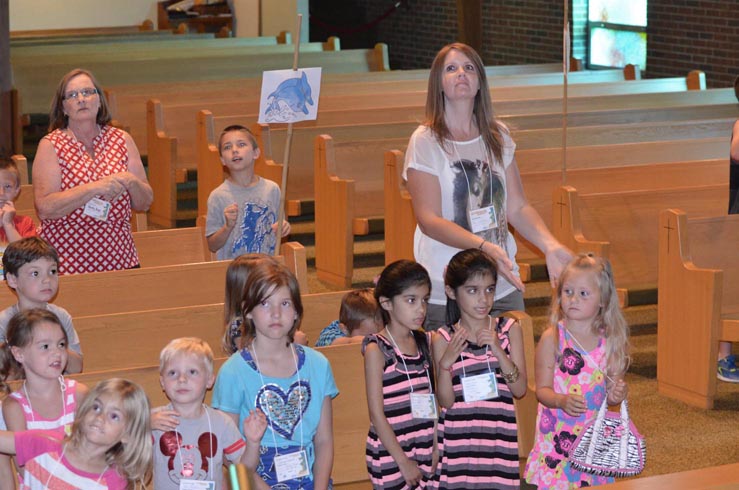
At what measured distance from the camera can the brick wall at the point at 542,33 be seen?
10836 millimetres

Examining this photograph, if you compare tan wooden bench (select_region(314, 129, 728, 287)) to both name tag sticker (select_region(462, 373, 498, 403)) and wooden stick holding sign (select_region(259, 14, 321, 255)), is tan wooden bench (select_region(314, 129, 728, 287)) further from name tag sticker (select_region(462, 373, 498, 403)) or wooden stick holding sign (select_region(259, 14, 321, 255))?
name tag sticker (select_region(462, 373, 498, 403))

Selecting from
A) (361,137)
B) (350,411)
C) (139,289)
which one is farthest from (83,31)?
(350,411)

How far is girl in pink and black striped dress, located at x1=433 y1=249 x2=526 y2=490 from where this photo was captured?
3582mm

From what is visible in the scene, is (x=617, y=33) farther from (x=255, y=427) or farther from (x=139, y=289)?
(x=255, y=427)

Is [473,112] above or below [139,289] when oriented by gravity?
above

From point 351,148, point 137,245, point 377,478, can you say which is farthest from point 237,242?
point 351,148

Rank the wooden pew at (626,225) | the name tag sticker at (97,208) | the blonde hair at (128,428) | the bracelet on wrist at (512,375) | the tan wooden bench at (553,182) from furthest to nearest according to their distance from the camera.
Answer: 1. the tan wooden bench at (553,182)
2. the wooden pew at (626,225)
3. the name tag sticker at (97,208)
4. the bracelet on wrist at (512,375)
5. the blonde hair at (128,428)

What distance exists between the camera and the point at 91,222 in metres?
4.65

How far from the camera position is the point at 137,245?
539cm

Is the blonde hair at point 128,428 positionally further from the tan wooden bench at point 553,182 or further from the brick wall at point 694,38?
the brick wall at point 694,38

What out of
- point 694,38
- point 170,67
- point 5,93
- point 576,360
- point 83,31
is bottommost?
point 576,360

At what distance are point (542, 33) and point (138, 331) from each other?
9.68 metres

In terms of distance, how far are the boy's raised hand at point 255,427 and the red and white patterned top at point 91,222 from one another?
1711mm

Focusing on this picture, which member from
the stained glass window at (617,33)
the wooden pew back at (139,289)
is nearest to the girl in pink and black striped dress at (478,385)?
the wooden pew back at (139,289)
